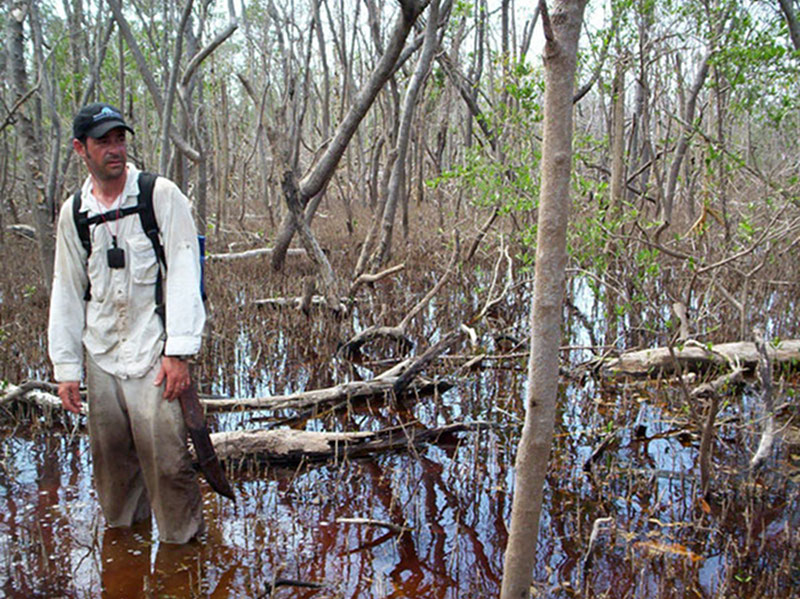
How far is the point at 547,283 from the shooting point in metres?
1.54

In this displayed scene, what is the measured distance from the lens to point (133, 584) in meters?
2.50

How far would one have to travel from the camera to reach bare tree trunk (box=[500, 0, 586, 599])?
146 cm

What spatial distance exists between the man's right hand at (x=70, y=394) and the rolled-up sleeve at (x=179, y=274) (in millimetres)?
436

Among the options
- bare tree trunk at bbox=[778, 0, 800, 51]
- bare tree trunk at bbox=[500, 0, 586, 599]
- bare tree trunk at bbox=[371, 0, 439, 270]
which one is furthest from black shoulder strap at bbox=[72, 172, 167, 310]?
bare tree trunk at bbox=[778, 0, 800, 51]

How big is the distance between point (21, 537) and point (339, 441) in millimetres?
1474

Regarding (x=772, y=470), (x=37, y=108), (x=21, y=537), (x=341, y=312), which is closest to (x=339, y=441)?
(x=21, y=537)

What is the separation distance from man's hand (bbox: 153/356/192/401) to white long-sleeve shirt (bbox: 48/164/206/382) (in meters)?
0.04

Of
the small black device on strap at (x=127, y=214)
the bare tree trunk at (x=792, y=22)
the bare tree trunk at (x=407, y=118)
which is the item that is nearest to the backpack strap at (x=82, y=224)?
the small black device on strap at (x=127, y=214)

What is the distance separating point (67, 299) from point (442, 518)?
1.81 meters

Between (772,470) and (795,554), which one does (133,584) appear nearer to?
(795,554)

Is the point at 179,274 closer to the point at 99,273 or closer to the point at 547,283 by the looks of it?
the point at 99,273

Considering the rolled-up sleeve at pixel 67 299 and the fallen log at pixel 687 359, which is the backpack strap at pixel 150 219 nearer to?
the rolled-up sleeve at pixel 67 299

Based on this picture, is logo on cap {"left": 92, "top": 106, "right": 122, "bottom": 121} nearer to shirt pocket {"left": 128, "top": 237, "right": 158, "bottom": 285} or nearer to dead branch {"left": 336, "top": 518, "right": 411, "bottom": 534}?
shirt pocket {"left": 128, "top": 237, "right": 158, "bottom": 285}

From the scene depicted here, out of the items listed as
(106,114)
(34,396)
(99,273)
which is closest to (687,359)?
(99,273)
